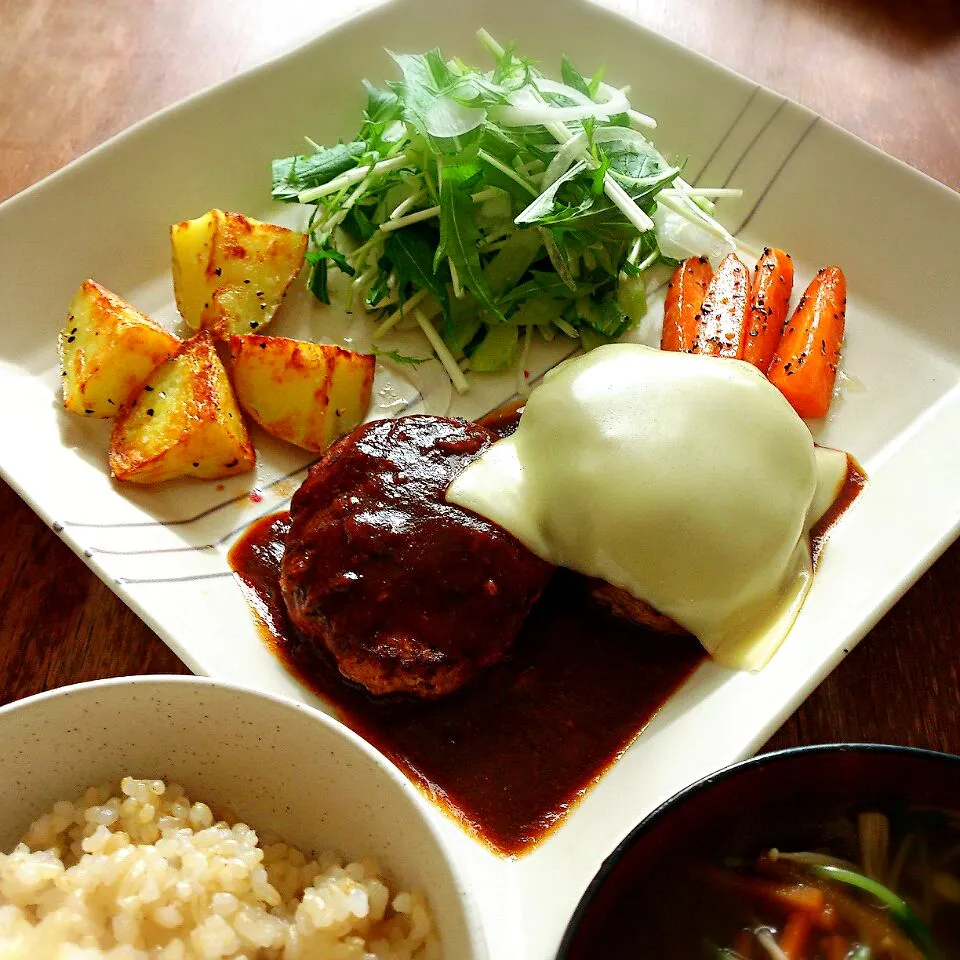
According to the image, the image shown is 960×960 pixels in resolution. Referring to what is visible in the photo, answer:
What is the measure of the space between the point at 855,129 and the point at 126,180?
2.85 metres

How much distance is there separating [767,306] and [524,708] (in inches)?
65.0

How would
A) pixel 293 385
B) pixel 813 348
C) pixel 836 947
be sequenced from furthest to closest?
pixel 813 348 → pixel 293 385 → pixel 836 947

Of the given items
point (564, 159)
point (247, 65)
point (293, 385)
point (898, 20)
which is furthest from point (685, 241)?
point (247, 65)

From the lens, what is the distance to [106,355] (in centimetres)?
295

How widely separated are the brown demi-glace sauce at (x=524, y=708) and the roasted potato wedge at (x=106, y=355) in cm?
62

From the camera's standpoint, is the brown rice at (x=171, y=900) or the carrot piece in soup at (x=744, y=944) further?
the carrot piece in soup at (x=744, y=944)

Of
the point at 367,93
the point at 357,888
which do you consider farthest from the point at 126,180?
the point at 357,888

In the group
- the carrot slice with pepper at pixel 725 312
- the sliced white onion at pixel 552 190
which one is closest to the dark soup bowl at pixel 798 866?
the carrot slice with pepper at pixel 725 312

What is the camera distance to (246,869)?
1.64 meters

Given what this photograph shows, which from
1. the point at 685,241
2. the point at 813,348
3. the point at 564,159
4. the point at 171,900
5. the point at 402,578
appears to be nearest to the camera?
the point at 171,900

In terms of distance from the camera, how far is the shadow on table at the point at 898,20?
4.40m

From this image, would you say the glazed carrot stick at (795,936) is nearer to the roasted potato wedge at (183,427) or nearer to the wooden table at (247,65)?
the wooden table at (247,65)

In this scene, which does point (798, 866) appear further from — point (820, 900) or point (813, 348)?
point (813, 348)

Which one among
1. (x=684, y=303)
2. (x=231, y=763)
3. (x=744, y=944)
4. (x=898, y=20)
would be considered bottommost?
(x=231, y=763)
